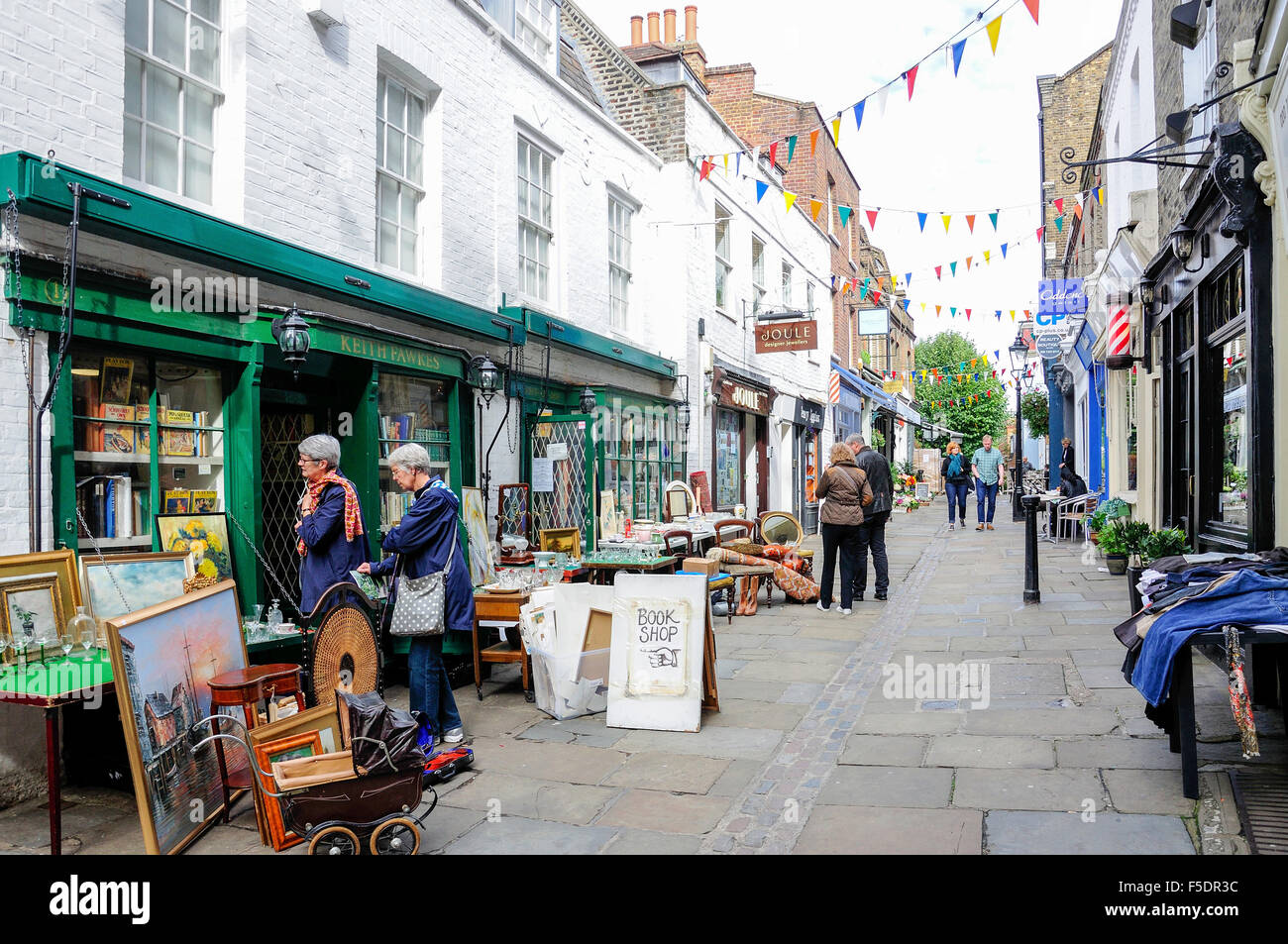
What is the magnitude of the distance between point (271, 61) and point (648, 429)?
285 inches

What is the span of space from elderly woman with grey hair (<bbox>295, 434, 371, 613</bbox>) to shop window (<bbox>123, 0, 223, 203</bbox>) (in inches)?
80.7

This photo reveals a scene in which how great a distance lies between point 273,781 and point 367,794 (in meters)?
0.46

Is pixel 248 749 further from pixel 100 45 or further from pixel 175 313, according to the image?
pixel 100 45

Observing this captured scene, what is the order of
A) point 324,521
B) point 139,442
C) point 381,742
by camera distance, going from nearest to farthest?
point 381,742 < point 324,521 < point 139,442

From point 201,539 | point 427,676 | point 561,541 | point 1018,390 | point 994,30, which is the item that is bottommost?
point 427,676

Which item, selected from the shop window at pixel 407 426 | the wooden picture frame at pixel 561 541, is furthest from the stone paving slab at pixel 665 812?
the wooden picture frame at pixel 561 541

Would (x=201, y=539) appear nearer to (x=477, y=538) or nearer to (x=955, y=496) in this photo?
(x=477, y=538)

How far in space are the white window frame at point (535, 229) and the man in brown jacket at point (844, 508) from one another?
149 inches

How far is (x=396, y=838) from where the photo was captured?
381 cm

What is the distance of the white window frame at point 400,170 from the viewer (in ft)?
26.1

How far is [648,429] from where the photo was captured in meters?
12.9

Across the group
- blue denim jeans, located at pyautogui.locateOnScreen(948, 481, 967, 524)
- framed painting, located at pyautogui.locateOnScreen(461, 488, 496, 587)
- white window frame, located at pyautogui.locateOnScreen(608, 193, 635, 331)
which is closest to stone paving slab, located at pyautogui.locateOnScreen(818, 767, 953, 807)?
framed painting, located at pyautogui.locateOnScreen(461, 488, 496, 587)

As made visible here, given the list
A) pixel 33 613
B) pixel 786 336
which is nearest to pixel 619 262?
pixel 786 336

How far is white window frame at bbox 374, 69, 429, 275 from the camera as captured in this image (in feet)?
26.1
